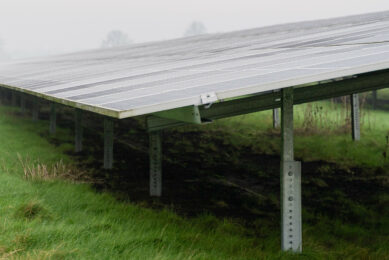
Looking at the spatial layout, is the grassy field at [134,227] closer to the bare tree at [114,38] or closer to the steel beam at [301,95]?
the steel beam at [301,95]

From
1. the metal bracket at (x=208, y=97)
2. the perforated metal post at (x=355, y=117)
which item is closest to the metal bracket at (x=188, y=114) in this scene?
the metal bracket at (x=208, y=97)

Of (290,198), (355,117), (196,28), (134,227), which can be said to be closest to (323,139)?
(355,117)

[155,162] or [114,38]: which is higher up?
[114,38]

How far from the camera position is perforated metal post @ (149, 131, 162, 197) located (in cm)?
901

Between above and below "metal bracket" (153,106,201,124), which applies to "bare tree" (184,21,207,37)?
above

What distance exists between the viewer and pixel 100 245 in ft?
17.3

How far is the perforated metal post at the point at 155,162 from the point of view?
9.01 m

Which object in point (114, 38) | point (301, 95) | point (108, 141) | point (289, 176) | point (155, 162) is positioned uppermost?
point (114, 38)

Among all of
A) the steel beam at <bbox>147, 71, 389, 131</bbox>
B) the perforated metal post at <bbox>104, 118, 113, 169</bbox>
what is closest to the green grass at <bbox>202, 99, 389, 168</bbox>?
the perforated metal post at <bbox>104, 118, 113, 169</bbox>

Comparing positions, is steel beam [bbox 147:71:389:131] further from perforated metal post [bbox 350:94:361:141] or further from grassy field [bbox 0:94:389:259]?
perforated metal post [bbox 350:94:361:141]

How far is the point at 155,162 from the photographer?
9.12 metres

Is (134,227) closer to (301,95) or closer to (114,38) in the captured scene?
(301,95)

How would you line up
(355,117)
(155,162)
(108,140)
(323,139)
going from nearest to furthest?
(155,162), (108,140), (355,117), (323,139)

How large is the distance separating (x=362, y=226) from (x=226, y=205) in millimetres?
2479
